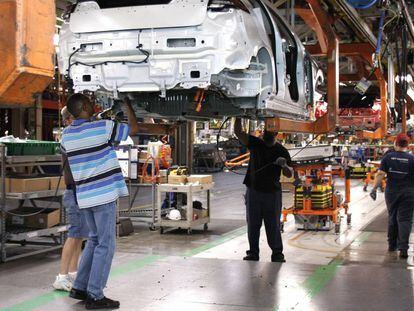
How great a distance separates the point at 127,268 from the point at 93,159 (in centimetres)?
217

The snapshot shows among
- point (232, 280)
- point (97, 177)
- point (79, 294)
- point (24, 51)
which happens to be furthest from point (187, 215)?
point (24, 51)

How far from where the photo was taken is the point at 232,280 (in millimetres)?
5422

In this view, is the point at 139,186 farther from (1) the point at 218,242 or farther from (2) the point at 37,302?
(2) the point at 37,302

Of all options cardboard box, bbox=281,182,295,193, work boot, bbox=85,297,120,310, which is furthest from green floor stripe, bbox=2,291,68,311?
cardboard box, bbox=281,182,295,193

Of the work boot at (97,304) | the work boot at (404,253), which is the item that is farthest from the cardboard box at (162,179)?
the work boot at (97,304)

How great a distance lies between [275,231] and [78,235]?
2.43 meters

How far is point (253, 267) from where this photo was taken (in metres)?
6.00

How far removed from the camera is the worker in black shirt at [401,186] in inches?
294

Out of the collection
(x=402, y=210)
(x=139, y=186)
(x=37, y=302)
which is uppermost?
(x=139, y=186)

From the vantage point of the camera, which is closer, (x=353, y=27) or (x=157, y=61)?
(x=157, y=61)

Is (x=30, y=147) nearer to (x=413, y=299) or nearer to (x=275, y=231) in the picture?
(x=275, y=231)

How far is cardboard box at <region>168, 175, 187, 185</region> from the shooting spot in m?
9.62

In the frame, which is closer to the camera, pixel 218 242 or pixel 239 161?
pixel 218 242

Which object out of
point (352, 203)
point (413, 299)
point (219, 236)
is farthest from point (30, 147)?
point (352, 203)
